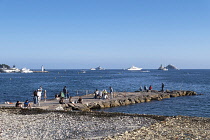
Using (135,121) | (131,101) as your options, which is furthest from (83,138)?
(131,101)

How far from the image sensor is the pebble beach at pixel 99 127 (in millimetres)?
13805

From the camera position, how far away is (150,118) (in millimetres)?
19047

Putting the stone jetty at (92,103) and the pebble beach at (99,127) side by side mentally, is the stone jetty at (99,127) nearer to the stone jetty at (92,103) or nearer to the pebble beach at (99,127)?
the pebble beach at (99,127)

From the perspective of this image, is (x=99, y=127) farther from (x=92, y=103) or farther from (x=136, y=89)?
(x=136, y=89)

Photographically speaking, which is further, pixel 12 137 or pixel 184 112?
pixel 184 112

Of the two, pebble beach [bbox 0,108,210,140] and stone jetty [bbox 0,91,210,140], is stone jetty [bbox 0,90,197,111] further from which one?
pebble beach [bbox 0,108,210,140]

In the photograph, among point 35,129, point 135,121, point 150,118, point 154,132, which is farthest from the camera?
point 150,118

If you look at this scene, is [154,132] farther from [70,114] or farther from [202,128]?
[70,114]

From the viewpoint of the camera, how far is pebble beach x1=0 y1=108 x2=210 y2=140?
45.3 feet

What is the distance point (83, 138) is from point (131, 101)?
80.7 feet

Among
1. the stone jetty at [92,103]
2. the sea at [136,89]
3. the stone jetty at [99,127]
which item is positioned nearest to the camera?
the stone jetty at [99,127]

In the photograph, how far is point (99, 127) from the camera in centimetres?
1608

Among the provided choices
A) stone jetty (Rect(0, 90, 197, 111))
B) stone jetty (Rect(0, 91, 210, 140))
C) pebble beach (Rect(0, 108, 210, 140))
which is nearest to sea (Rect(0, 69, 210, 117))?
stone jetty (Rect(0, 90, 197, 111))

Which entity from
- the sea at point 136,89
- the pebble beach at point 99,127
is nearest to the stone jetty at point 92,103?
the sea at point 136,89
